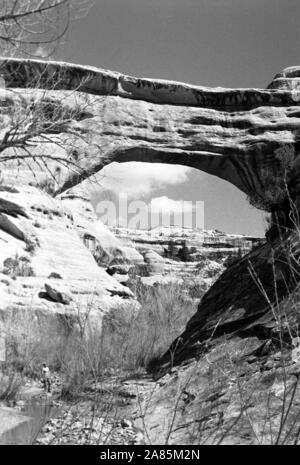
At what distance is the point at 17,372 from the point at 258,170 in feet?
39.7

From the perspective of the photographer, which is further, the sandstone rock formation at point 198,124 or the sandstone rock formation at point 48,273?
the sandstone rock formation at point 198,124

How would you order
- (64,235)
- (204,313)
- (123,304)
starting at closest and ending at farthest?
(204,313), (123,304), (64,235)

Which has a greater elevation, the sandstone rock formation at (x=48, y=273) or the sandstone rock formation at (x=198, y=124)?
the sandstone rock formation at (x=198, y=124)

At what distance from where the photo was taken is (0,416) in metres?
2.80

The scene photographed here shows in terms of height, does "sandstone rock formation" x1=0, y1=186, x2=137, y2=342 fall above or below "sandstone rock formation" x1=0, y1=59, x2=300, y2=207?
below

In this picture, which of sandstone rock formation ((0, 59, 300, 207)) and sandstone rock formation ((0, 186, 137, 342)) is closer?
sandstone rock formation ((0, 186, 137, 342))

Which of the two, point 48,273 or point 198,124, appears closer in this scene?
point 48,273

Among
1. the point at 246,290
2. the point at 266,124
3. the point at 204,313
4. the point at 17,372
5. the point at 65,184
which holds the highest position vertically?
the point at 266,124

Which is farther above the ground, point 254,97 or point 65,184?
point 254,97

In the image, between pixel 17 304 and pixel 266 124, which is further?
pixel 266 124

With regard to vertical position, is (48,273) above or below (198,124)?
below
